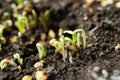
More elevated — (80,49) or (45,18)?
(45,18)

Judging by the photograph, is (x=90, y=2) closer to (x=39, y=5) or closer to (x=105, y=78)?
(x=39, y=5)

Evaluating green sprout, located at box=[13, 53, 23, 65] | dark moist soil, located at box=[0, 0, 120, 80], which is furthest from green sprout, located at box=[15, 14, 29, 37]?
green sprout, located at box=[13, 53, 23, 65]

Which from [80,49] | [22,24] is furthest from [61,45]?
[22,24]

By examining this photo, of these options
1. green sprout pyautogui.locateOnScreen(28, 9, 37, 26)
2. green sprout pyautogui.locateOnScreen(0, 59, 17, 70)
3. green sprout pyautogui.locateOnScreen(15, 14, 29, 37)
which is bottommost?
green sprout pyautogui.locateOnScreen(0, 59, 17, 70)

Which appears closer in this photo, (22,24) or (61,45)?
(61,45)

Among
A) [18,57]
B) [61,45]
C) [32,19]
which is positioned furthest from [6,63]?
[32,19]

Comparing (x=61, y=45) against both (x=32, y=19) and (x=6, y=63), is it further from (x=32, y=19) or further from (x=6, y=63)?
(x=32, y=19)

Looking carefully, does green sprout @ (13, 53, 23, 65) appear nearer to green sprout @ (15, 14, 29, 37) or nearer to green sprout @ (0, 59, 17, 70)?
green sprout @ (0, 59, 17, 70)
